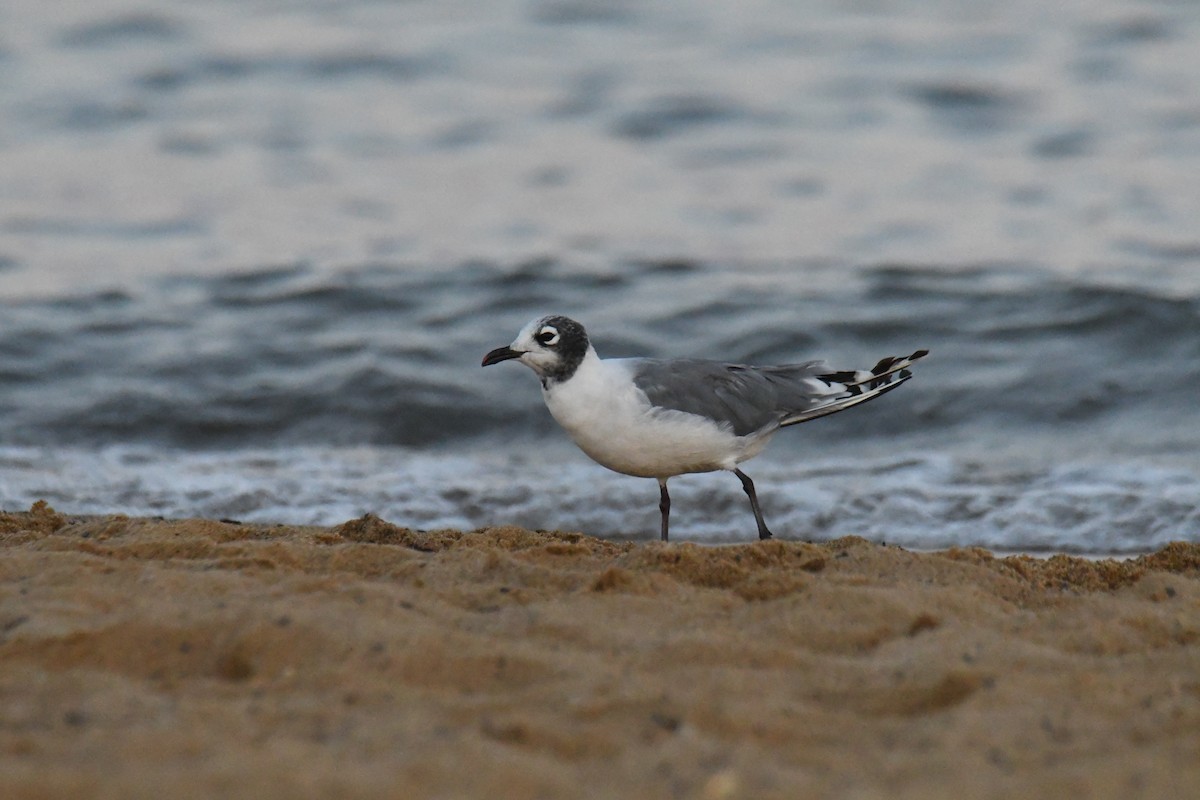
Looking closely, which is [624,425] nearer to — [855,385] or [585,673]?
[855,385]

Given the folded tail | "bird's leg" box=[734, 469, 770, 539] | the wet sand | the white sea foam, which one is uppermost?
the wet sand

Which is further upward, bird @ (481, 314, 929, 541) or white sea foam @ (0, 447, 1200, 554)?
bird @ (481, 314, 929, 541)

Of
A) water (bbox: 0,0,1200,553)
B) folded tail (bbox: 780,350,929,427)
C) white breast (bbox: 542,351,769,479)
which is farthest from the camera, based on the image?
water (bbox: 0,0,1200,553)

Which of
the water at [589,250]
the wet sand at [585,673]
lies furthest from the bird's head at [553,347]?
the water at [589,250]

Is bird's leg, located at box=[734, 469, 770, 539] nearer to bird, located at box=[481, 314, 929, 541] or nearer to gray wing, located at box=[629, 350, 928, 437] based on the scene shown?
bird, located at box=[481, 314, 929, 541]

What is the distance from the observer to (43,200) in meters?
12.6

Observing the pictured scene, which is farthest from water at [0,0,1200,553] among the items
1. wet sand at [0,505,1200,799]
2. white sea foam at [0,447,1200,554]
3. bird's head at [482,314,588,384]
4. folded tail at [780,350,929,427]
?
wet sand at [0,505,1200,799]

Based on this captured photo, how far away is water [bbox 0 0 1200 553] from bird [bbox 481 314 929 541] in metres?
1.06

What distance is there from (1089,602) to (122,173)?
1108cm

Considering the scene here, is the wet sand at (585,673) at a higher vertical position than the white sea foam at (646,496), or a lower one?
higher

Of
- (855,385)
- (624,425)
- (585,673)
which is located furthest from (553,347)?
(585,673)

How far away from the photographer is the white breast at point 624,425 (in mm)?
5871

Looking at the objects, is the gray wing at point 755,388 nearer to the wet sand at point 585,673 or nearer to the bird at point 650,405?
the bird at point 650,405

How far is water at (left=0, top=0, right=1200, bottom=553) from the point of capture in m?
7.77
